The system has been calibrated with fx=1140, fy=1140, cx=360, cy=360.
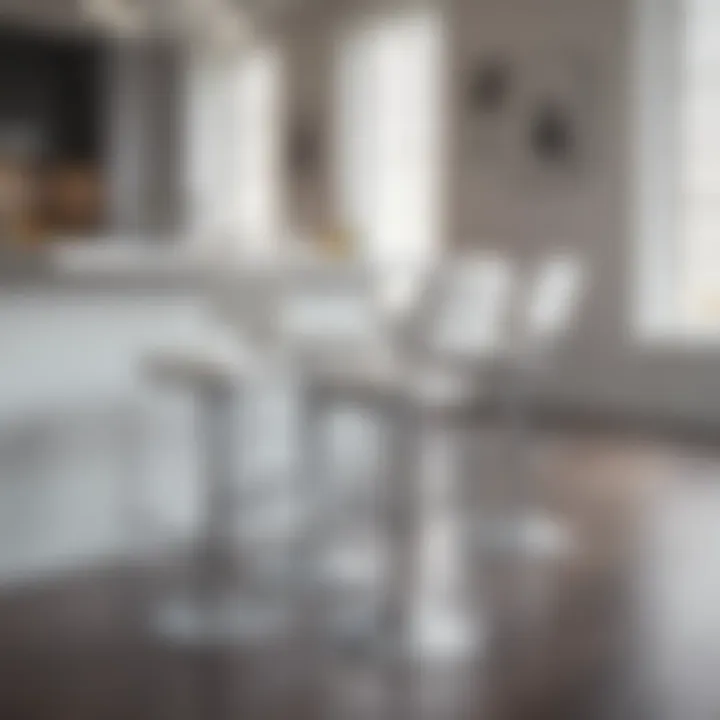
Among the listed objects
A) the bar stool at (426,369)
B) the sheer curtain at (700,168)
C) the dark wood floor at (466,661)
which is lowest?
the dark wood floor at (466,661)

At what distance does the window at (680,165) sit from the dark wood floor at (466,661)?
1.70 metres

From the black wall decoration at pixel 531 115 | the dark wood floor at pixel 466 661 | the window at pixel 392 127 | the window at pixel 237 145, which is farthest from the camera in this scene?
the window at pixel 237 145

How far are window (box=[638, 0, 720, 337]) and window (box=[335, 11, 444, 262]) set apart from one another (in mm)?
945

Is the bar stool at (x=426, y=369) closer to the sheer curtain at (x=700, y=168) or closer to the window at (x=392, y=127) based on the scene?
the window at (x=392, y=127)

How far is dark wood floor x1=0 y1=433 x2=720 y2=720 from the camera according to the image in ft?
5.79

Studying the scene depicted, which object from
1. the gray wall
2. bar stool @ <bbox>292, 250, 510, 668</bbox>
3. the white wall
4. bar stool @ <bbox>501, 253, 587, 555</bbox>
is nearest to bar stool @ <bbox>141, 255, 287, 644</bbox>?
bar stool @ <bbox>292, 250, 510, 668</bbox>

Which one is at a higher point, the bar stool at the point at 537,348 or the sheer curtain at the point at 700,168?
the sheer curtain at the point at 700,168

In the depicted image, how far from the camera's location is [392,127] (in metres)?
3.94

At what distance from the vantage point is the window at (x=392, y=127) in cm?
373

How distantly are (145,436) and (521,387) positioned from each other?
90cm

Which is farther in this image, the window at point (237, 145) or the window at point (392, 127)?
the window at point (237, 145)

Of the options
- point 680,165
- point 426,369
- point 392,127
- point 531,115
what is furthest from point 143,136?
point 426,369

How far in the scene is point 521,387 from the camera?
109 inches

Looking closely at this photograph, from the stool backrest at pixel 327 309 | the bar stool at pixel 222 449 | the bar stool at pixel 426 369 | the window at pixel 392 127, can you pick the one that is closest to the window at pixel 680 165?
the window at pixel 392 127
